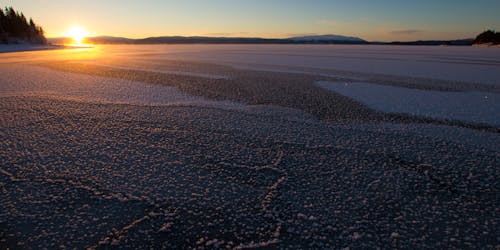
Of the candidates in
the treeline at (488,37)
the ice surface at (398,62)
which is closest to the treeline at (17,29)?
the ice surface at (398,62)

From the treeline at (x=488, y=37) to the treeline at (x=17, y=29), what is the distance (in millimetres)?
68230

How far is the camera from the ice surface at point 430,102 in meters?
→ 2.56

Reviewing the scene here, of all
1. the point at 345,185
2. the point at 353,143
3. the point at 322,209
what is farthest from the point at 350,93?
the point at 322,209

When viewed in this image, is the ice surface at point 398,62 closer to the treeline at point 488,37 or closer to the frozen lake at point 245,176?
the frozen lake at point 245,176

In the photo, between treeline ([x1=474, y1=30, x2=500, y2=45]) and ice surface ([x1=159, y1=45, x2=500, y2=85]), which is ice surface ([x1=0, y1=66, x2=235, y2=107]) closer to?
ice surface ([x1=159, y1=45, x2=500, y2=85])

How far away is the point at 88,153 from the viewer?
1699 mm

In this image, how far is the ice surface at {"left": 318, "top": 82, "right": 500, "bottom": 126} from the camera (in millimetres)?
2557

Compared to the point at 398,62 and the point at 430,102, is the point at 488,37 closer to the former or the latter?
the point at 398,62

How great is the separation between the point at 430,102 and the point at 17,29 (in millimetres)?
55325

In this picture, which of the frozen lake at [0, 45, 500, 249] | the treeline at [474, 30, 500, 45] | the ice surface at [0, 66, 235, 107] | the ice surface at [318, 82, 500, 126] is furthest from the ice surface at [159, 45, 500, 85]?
the treeline at [474, 30, 500, 45]

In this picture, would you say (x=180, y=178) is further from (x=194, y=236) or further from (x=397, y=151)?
(x=397, y=151)

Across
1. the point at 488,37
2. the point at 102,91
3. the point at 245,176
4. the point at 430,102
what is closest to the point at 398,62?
the point at 430,102

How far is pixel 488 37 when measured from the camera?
4378 centimetres

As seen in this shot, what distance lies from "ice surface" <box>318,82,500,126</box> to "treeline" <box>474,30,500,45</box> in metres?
49.9
